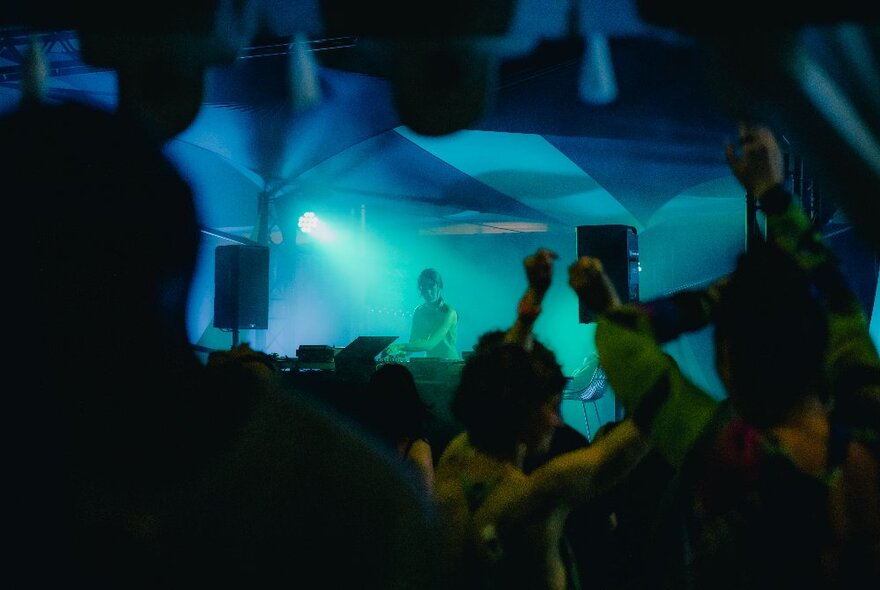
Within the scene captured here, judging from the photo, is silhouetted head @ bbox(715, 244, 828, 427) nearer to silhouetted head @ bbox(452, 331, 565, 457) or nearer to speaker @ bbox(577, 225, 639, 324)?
silhouetted head @ bbox(452, 331, 565, 457)

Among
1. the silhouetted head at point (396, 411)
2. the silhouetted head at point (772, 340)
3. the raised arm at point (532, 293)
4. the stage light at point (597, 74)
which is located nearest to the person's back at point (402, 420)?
the silhouetted head at point (396, 411)

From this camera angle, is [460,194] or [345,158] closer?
[345,158]

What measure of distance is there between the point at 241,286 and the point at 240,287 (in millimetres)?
14

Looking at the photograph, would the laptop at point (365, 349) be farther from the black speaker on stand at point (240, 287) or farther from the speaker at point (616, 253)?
the black speaker on stand at point (240, 287)

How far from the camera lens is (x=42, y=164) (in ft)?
1.83

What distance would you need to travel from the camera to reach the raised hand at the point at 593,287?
1574mm

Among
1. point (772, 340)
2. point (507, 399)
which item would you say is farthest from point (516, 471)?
point (772, 340)

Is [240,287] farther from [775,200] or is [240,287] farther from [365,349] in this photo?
[775,200]

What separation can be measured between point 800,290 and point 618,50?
4.37 meters

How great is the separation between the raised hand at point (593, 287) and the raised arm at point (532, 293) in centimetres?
16

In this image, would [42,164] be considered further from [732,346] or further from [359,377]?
[359,377]

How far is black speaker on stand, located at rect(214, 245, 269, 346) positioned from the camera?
6613 millimetres

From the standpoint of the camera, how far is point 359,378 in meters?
4.79

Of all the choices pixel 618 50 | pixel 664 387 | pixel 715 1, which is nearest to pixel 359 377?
pixel 618 50
